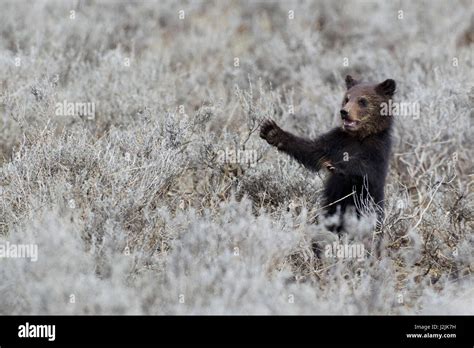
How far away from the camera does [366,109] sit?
256 inches

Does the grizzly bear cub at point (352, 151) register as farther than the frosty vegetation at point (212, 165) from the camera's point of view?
Yes

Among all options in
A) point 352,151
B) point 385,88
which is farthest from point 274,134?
point 385,88

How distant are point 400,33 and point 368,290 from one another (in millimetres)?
7264

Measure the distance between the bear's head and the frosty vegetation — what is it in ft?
2.38

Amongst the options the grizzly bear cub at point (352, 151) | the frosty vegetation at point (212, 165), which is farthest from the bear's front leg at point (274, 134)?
the frosty vegetation at point (212, 165)

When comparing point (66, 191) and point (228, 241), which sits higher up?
point (66, 191)

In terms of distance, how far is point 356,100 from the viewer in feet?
21.5

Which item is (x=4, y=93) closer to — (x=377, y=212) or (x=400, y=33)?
(x=377, y=212)

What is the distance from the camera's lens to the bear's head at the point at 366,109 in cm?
644

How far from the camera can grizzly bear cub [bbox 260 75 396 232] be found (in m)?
6.14

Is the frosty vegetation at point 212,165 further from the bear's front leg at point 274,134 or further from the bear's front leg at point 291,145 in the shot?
the bear's front leg at point 274,134

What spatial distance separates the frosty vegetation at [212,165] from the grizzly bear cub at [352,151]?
0.24 meters

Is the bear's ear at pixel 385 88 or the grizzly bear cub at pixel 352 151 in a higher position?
the bear's ear at pixel 385 88
